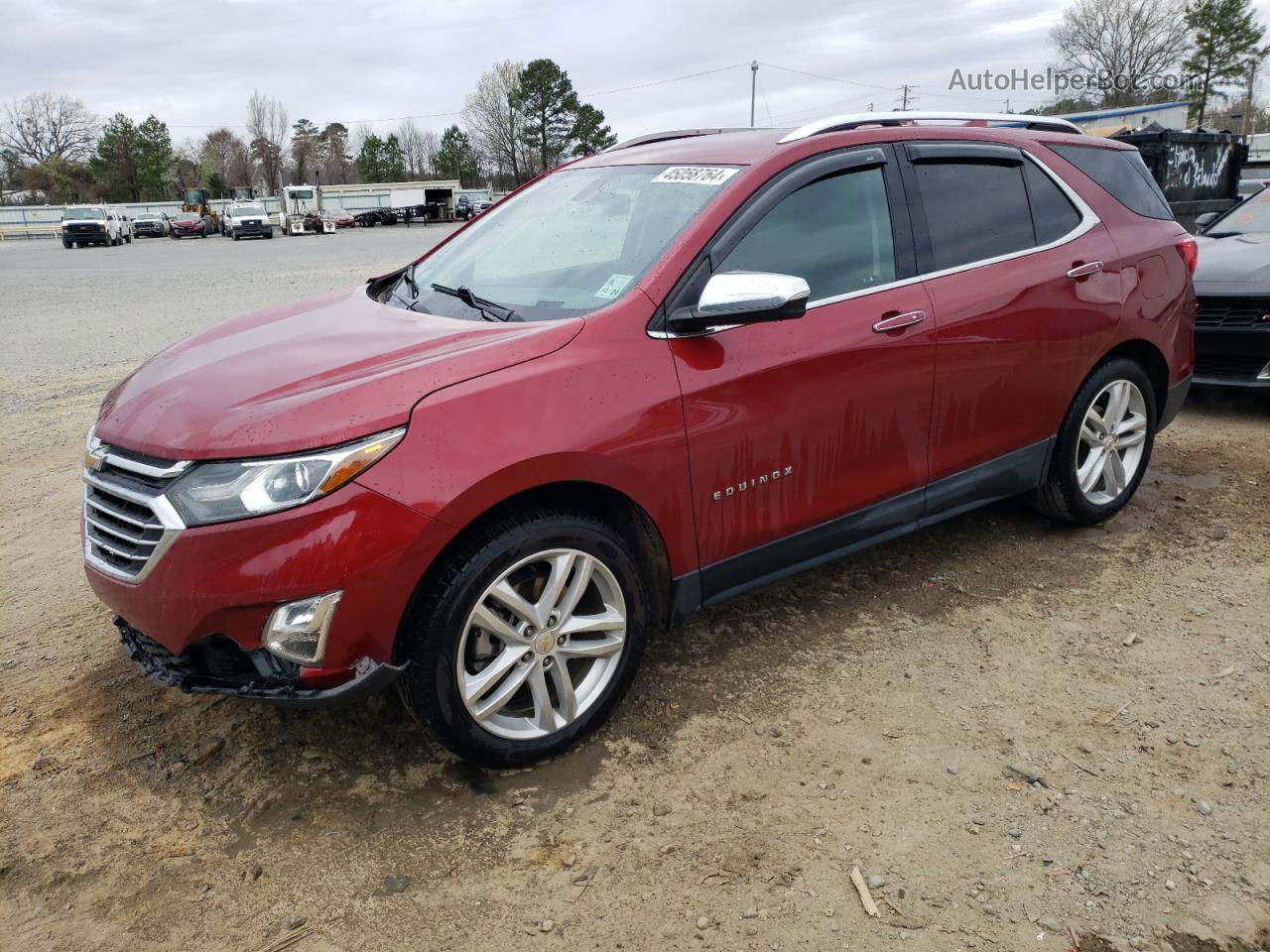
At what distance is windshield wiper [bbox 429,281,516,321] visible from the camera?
3096 millimetres

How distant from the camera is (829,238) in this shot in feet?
10.9

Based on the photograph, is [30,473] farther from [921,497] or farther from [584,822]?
[921,497]

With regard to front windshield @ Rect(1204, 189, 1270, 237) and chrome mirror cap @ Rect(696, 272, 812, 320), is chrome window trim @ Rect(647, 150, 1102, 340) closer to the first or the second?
chrome mirror cap @ Rect(696, 272, 812, 320)

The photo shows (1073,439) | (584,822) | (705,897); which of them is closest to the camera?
(705,897)

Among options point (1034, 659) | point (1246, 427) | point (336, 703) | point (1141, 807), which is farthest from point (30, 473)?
point (1246, 427)

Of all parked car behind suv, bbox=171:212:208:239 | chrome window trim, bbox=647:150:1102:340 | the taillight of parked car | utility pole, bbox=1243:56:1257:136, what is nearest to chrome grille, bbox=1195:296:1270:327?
the taillight of parked car

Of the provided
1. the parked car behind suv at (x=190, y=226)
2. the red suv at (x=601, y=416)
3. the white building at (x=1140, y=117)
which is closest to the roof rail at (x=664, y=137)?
the red suv at (x=601, y=416)

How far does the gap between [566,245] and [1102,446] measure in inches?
109

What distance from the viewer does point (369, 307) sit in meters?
3.46

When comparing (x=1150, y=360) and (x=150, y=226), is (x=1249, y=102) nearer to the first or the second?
(x=150, y=226)

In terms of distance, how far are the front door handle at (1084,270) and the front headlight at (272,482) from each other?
3111mm

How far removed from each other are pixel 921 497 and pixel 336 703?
7.66 feet

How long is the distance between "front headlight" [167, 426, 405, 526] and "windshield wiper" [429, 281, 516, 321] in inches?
33.4

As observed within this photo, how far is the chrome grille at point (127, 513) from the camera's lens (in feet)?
8.02
